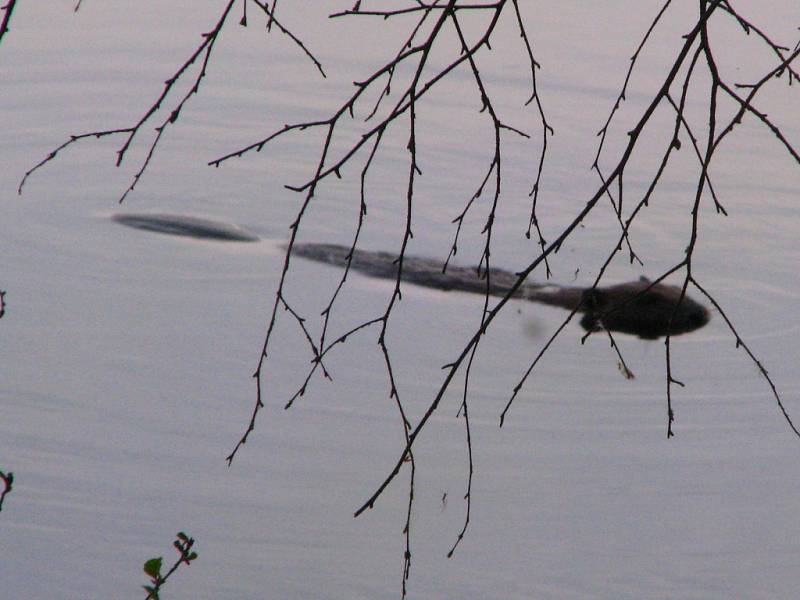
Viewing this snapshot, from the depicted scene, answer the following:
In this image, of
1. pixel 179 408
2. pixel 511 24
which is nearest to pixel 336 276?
pixel 179 408

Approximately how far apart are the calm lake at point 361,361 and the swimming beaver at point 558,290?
8cm

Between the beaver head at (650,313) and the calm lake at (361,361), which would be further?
the beaver head at (650,313)

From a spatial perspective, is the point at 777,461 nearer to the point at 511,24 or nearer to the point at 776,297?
the point at 776,297

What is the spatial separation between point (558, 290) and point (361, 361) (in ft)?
3.41

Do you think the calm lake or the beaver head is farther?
the beaver head

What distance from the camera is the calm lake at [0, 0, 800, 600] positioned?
2.93 metres

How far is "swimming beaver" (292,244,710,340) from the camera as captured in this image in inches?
167

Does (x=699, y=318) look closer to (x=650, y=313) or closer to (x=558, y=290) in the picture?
(x=650, y=313)

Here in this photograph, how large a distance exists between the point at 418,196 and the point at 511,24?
2606 mm

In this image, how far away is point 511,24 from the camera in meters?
7.48

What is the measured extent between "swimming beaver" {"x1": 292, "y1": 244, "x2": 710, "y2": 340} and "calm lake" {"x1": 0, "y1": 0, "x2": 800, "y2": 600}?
0.08m

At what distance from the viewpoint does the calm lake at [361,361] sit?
293 cm

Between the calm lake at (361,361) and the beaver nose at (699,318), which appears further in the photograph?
the beaver nose at (699,318)

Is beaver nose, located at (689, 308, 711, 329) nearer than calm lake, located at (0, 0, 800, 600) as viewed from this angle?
No
